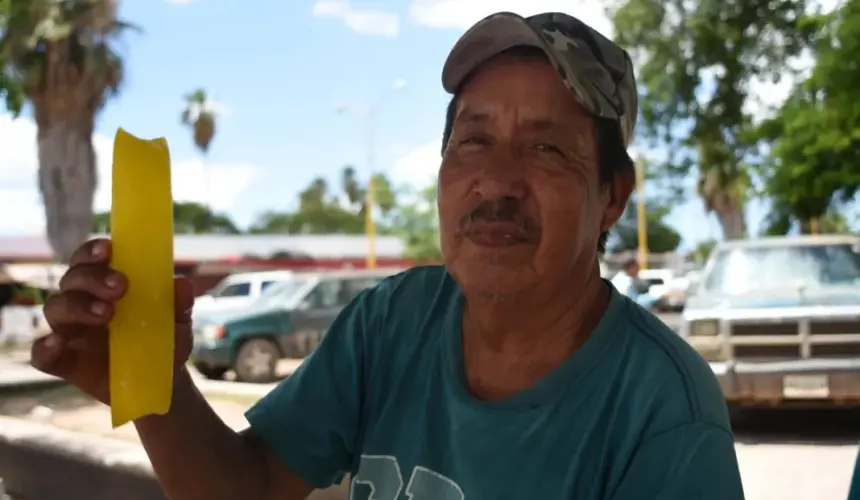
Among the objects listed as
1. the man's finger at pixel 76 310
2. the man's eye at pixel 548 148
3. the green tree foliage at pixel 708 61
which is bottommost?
the man's finger at pixel 76 310

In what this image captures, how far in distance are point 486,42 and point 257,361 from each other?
934cm

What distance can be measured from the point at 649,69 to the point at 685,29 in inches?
42.0

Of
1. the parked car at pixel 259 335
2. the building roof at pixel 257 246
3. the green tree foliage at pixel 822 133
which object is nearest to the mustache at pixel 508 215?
the green tree foliage at pixel 822 133

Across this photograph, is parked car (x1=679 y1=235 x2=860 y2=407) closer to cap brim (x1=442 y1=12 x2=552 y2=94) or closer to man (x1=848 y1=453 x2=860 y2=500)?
man (x1=848 y1=453 x2=860 y2=500)

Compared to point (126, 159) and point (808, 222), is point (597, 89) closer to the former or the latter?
point (126, 159)

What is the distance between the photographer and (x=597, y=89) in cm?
117

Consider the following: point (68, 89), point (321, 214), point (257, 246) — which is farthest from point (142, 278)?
point (321, 214)

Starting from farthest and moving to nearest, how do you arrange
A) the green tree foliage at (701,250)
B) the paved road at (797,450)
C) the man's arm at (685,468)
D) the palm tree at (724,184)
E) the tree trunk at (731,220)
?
the green tree foliage at (701,250) < the tree trunk at (731,220) < the palm tree at (724,184) < the paved road at (797,450) < the man's arm at (685,468)

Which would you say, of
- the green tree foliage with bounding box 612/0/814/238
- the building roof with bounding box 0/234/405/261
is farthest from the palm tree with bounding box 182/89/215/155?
the green tree foliage with bounding box 612/0/814/238

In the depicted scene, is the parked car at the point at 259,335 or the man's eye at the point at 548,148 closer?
the man's eye at the point at 548,148

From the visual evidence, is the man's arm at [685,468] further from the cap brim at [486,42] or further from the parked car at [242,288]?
the parked car at [242,288]

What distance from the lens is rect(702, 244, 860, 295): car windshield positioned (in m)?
6.45

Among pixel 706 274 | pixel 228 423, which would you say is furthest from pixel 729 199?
pixel 228 423

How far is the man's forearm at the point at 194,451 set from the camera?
4.19ft
